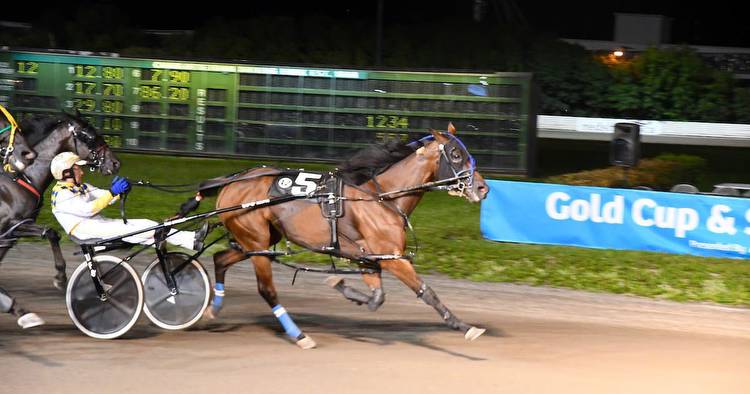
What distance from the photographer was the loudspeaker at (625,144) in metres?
13.8

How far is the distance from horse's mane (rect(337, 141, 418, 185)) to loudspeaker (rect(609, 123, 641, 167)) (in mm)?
6544

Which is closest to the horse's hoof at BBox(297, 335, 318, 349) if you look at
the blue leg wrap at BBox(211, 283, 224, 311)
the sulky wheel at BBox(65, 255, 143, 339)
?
the blue leg wrap at BBox(211, 283, 224, 311)

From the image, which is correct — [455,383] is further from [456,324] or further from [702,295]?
[702,295]

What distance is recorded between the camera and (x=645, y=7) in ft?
164

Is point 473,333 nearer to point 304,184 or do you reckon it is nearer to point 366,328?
point 366,328

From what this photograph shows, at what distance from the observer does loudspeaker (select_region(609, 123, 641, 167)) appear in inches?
544

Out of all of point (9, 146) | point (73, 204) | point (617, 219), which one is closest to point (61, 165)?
point (73, 204)

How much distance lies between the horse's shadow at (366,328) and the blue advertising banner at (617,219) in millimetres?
4019

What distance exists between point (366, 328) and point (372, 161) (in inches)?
58.0

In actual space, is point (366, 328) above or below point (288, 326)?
below

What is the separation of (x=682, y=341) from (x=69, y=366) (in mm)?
5011

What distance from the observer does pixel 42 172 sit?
8.22 metres

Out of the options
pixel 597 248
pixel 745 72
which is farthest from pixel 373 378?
pixel 745 72

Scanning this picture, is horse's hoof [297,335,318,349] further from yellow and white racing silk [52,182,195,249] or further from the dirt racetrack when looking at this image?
yellow and white racing silk [52,182,195,249]
